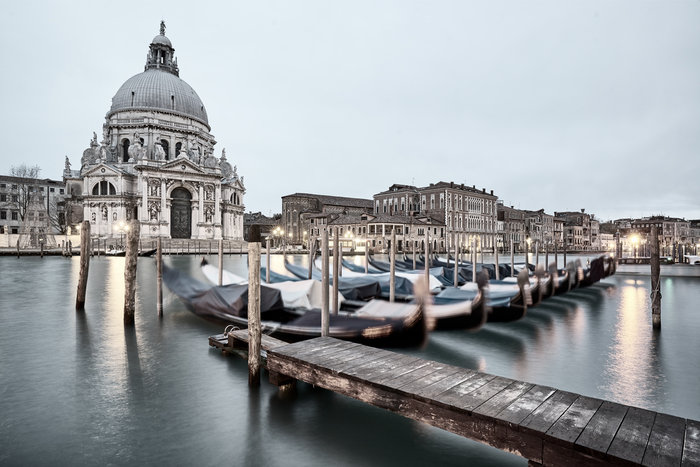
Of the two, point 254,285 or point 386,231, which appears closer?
point 254,285

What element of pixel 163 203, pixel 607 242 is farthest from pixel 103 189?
pixel 607 242

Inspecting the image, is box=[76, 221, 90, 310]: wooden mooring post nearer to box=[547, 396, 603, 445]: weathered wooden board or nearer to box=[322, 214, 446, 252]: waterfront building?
box=[547, 396, 603, 445]: weathered wooden board

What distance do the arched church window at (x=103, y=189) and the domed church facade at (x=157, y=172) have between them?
8 cm

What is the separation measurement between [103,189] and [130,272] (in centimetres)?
3547

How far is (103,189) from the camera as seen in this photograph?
118ft

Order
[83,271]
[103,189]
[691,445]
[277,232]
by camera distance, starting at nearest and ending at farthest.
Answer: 1. [691,445]
2. [83,271]
3. [103,189]
4. [277,232]

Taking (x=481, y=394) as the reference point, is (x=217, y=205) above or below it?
above

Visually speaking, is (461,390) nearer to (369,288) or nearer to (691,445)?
(691,445)

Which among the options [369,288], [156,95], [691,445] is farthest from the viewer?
[156,95]

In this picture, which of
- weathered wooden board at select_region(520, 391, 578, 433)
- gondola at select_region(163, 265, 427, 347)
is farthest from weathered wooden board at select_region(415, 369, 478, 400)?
gondola at select_region(163, 265, 427, 347)

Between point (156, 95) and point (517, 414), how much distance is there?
46900mm

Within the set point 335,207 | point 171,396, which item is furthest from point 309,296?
point 335,207

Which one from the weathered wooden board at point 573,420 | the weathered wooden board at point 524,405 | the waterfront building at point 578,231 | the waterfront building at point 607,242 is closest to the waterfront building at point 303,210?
the waterfront building at point 578,231

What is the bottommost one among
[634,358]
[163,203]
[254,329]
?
[634,358]
